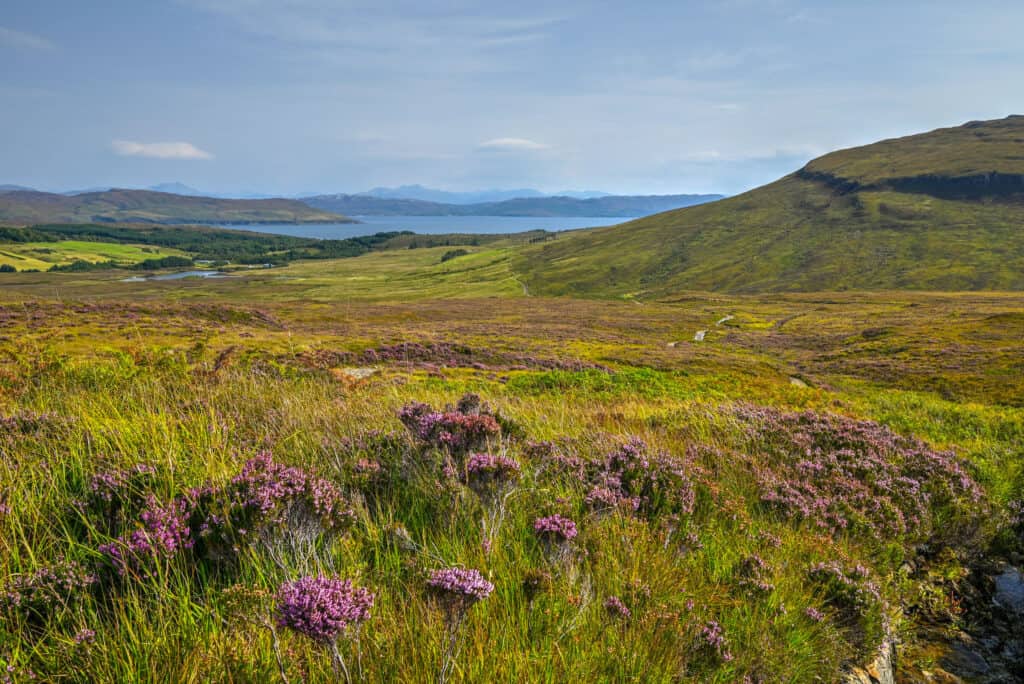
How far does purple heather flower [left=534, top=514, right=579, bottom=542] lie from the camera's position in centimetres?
353

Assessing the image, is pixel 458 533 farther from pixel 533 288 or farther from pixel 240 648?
pixel 533 288

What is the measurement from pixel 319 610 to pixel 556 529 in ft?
6.12

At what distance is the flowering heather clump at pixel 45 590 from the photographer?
2580 millimetres

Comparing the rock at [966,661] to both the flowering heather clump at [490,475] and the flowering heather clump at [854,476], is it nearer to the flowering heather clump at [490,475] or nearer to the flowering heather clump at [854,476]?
the flowering heather clump at [854,476]

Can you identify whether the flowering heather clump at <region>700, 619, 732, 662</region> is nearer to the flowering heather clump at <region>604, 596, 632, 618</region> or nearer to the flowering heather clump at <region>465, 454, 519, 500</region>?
the flowering heather clump at <region>604, 596, 632, 618</region>

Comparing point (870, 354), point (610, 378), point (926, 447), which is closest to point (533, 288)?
point (870, 354)

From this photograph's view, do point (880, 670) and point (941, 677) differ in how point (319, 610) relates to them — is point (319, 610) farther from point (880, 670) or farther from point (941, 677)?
point (941, 677)

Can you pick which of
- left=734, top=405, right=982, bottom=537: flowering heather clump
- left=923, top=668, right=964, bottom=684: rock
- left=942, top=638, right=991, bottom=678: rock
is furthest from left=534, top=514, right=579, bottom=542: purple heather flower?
left=942, top=638, right=991, bottom=678: rock

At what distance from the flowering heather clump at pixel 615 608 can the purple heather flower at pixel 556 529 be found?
473 mm

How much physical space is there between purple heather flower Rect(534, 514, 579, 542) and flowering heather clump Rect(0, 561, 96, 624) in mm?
2690

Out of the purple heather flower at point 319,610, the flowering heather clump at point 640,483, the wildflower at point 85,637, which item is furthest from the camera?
the flowering heather clump at point 640,483

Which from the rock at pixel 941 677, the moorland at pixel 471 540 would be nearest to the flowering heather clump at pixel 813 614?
the moorland at pixel 471 540

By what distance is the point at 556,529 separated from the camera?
3.57 metres

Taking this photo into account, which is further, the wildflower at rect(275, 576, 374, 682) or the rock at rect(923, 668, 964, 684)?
the rock at rect(923, 668, 964, 684)
